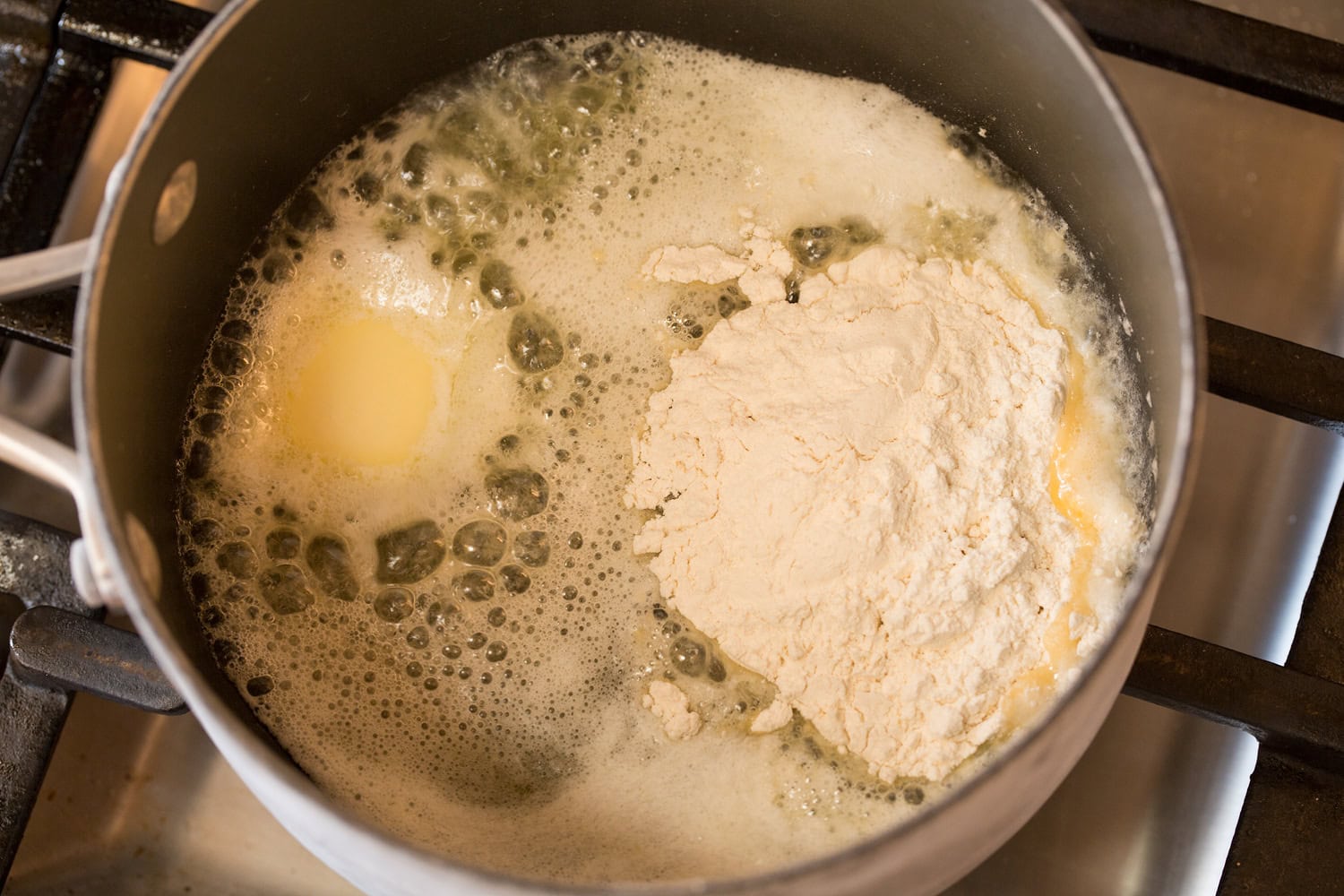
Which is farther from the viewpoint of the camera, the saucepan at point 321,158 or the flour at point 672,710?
the flour at point 672,710

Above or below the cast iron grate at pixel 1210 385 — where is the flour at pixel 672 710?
below

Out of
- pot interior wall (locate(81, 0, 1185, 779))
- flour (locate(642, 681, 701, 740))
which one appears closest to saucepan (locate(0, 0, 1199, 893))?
pot interior wall (locate(81, 0, 1185, 779))

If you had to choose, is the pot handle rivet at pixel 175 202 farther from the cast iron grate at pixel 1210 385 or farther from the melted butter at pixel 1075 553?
the melted butter at pixel 1075 553

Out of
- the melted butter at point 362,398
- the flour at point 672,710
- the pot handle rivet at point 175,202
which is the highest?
the pot handle rivet at point 175,202

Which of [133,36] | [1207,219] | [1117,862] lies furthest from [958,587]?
[133,36]

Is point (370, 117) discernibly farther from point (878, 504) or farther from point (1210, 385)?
point (1210, 385)

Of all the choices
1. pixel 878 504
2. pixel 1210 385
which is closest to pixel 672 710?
pixel 878 504

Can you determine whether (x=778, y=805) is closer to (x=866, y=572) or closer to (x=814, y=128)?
(x=866, y=572)

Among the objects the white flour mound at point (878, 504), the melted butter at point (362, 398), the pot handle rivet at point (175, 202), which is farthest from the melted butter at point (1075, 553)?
the pot handle rivet at point (175, 202)
